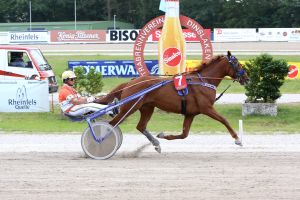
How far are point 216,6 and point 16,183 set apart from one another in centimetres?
7056

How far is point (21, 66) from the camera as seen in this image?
23.7m

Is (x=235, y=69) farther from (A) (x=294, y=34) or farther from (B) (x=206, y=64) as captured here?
(A) (x=294, y=34)

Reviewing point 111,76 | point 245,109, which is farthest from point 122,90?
point 111,76

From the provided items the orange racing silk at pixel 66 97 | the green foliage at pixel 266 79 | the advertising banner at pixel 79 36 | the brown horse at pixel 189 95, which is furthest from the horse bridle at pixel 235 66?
the advertising banner at pixel 79 36

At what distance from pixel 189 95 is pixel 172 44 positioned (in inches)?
320

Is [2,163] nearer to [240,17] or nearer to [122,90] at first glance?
[122,90]

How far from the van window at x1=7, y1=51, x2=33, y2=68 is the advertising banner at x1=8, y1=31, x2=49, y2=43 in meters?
33.8

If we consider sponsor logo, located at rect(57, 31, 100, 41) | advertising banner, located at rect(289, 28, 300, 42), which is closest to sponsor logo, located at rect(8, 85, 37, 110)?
advertising banner, located at rect(289, 28, 300, 42)

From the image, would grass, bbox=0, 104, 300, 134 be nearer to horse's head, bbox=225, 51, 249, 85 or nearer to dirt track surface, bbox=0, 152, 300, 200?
horse's head, bbox=225, 51, 249, 85

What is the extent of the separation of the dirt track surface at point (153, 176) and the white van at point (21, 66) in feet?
36.5

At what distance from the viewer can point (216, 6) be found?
258ft


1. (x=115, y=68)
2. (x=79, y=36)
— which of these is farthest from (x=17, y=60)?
(x=79, y=36)

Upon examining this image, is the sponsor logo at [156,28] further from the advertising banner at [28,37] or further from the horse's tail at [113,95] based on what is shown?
the advertising banner at [28,37]

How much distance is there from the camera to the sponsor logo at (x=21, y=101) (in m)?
20.4
